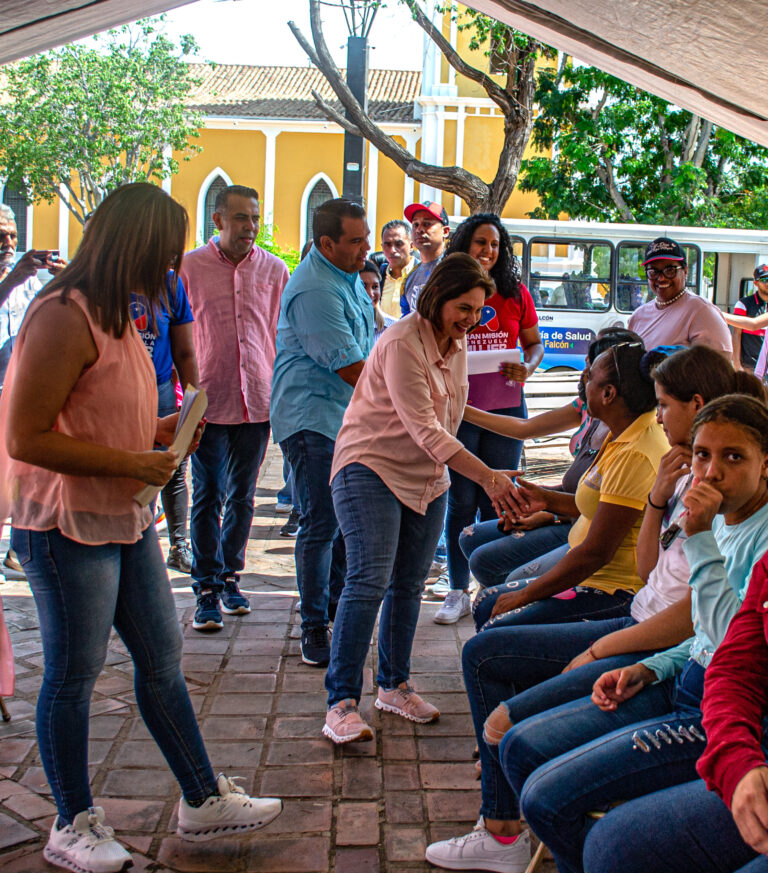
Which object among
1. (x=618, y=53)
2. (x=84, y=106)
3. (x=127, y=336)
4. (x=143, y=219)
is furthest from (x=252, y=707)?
(x=84, y=106)

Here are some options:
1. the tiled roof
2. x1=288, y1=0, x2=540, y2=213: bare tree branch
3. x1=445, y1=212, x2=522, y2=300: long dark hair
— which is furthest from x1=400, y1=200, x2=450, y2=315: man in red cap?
the tiled roof

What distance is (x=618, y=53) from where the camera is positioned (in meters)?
3.22

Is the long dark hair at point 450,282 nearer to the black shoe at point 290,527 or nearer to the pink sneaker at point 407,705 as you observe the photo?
the pink sneaker at point 407,705

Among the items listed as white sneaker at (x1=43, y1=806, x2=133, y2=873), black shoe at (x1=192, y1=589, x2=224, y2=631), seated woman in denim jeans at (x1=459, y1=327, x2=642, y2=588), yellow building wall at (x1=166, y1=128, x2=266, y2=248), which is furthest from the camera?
yellow building wall at (x1=166, y1=128, x2=266, y2=248)

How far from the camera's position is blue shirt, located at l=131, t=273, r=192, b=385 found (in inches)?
167

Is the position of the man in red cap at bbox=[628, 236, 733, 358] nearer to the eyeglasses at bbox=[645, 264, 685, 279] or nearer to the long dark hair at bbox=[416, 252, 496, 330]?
the eyeglasses at bbox=[645, 264, 685, 279]

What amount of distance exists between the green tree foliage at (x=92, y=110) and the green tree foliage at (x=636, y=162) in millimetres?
14637

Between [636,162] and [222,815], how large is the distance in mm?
20531

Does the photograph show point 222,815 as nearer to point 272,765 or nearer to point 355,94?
point 272,765

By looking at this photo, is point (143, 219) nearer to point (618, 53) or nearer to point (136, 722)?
point (618, 53)

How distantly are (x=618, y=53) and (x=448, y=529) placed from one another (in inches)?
108

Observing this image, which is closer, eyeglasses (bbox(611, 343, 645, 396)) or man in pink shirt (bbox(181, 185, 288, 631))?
eyeglasses (bbox(611, 343, 645, 396))

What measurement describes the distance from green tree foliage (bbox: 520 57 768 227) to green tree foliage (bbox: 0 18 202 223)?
14.6 m

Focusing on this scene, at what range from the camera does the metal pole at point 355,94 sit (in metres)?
12.3
